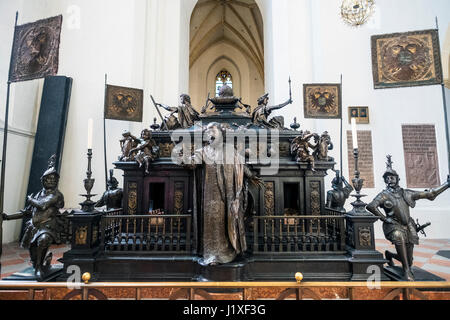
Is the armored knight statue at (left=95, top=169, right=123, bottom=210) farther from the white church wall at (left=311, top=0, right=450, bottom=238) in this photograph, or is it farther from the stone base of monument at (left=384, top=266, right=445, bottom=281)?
the white church wall at (left=311, top=0, right=450, bottom=238)

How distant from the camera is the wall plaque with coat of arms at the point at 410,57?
13.1 feet

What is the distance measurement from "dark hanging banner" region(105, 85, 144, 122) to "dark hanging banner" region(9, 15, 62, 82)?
3.13 meters

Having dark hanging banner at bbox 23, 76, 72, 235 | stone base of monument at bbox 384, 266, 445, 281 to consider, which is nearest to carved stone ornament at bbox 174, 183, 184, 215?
stone base of monument at bbox 384, 266, 445, 281

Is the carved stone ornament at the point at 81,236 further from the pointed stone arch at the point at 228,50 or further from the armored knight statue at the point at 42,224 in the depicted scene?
the pointed stone arch at the point at 228,50

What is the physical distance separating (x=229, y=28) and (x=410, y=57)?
46.9 feet

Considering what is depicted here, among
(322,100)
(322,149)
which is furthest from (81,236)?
(322,100)

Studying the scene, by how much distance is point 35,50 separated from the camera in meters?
3.15

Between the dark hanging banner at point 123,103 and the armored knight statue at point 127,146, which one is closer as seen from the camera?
the armored knight statue at point 127,146

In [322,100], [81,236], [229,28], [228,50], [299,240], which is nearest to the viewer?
[81,236]

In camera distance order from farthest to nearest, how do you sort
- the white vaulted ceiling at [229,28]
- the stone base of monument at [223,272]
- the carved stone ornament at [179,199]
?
the white vaulted ceiling at [229,28], the carved stone ornament at [179,199], the stone base of monument at [223,272]

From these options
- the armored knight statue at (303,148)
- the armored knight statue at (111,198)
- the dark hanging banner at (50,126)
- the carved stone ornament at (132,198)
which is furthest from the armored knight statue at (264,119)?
the dark hanging banner at (50,126)

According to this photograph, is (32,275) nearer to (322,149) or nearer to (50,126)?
(322,149)

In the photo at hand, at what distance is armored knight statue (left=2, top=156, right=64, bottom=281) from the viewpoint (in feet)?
9.41

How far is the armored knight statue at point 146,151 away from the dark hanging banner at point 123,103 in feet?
9.68
